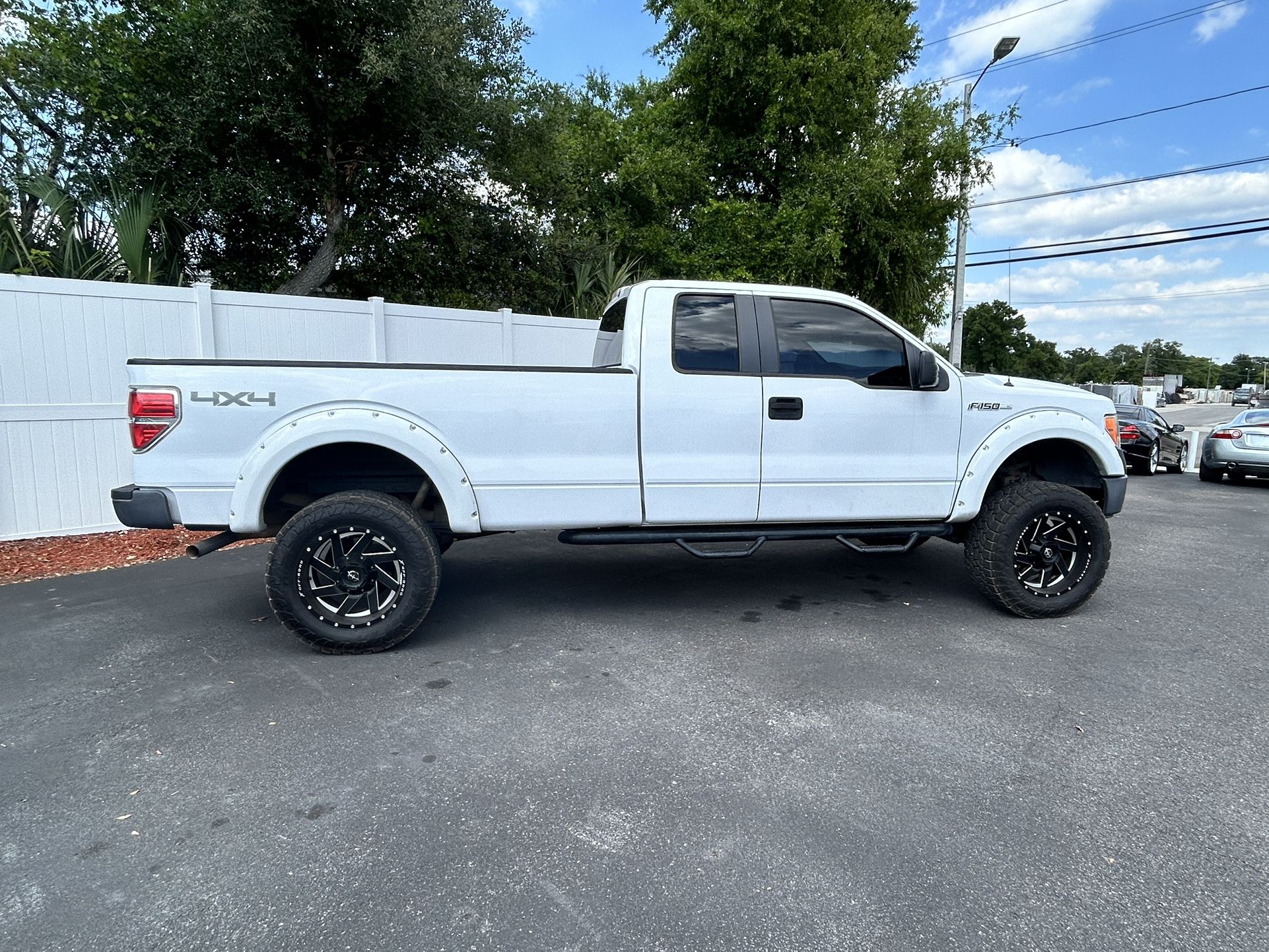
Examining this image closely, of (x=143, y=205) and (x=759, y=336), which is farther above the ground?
(x=143, y=205)

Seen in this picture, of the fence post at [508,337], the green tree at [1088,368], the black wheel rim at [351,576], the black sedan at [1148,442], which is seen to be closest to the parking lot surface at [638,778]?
the black wheel rim at [351,576]

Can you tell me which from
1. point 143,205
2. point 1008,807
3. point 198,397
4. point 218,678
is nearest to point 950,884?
point 1008,807

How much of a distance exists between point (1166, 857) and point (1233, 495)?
1150cm

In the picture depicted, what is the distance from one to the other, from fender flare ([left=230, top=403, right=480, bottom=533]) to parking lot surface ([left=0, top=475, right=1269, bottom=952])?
876 millimetres

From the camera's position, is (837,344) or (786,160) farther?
(786,160)

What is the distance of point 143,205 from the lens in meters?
8.06

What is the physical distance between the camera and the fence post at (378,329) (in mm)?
8039

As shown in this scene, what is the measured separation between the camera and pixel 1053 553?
4.80 m

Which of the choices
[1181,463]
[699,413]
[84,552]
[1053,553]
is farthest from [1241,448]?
[84,552]

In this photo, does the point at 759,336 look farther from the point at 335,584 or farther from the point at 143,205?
the point at 143,205

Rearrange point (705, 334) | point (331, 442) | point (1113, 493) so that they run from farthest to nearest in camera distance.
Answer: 1. point (1113, 493)
2. point (705, 334)
3. point (331, 442)

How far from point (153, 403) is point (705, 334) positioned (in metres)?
3.01

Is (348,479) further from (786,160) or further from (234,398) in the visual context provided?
(786,160)

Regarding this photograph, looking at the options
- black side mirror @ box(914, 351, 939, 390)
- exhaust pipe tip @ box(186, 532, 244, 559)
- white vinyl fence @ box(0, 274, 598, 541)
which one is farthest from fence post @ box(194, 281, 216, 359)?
black side mirror @ box(914, 351, 939, 390)
